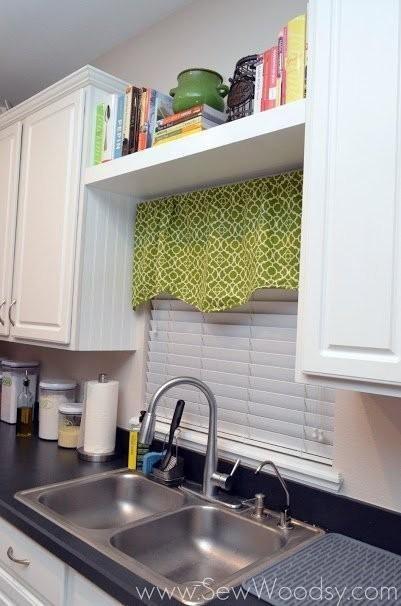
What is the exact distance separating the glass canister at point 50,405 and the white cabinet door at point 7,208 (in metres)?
0.30

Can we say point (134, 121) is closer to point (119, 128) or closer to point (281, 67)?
point (119, 128)

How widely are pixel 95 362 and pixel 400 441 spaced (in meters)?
1.37

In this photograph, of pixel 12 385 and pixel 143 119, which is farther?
pixel 12 385

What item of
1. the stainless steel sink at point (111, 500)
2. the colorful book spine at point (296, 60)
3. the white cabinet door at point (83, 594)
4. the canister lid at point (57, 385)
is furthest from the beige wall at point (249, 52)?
the canister lid at point (57, 385)

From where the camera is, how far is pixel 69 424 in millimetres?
1997

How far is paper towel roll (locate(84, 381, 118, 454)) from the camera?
184 centimetres

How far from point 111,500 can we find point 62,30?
1.96m

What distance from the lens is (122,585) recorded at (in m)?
1.01

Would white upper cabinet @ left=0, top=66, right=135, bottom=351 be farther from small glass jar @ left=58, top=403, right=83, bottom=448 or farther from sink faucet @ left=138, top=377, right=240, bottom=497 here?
sink faucet @ left=138, top=377, right=240, bottom=497

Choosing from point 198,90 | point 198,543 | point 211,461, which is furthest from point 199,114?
point 198,543

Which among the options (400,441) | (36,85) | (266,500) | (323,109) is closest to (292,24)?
(323,109)

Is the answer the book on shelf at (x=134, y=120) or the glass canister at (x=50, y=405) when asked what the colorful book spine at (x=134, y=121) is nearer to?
the book on shelf at (x=134, y=120)

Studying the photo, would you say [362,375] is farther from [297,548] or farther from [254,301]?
[254,301]

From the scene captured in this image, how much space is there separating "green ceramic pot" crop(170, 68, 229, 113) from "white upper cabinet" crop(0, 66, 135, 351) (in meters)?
0.37
